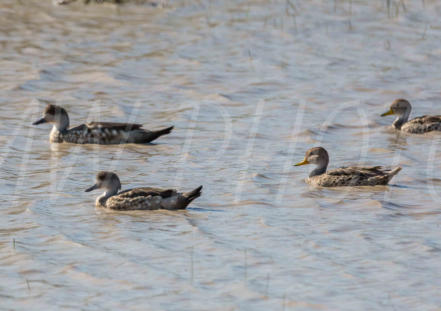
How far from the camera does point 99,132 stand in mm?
14711

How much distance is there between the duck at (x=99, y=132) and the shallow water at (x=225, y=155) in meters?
0.18

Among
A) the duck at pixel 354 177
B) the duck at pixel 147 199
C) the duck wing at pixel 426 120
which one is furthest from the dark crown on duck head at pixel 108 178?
the duck wing at pixel 426 120

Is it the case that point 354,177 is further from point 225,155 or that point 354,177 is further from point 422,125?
point 422,125

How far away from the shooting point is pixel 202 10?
2456cm

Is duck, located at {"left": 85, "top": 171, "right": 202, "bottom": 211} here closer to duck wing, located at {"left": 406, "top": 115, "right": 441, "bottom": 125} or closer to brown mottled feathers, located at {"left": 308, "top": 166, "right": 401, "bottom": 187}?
brown mottled feathers, located at {"left": 308, "top": 166, "right": 401, "bottom": 187}

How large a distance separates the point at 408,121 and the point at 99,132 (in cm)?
462

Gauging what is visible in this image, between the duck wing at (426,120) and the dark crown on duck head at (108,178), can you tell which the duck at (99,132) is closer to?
the dark crown on duck head at (108,178)

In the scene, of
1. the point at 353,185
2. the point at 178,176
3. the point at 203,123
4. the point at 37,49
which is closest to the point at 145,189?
the point at 178,176

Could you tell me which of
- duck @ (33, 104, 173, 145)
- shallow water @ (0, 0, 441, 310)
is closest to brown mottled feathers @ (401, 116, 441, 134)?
shallow water @ (0, 0, 441, 310)

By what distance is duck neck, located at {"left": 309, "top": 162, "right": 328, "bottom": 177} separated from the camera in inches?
496

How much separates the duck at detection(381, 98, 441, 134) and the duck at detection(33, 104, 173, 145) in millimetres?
3586

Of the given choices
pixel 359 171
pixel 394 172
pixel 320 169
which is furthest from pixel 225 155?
pixel 394 172

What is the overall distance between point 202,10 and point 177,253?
1574cm

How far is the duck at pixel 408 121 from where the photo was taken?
15312mm
